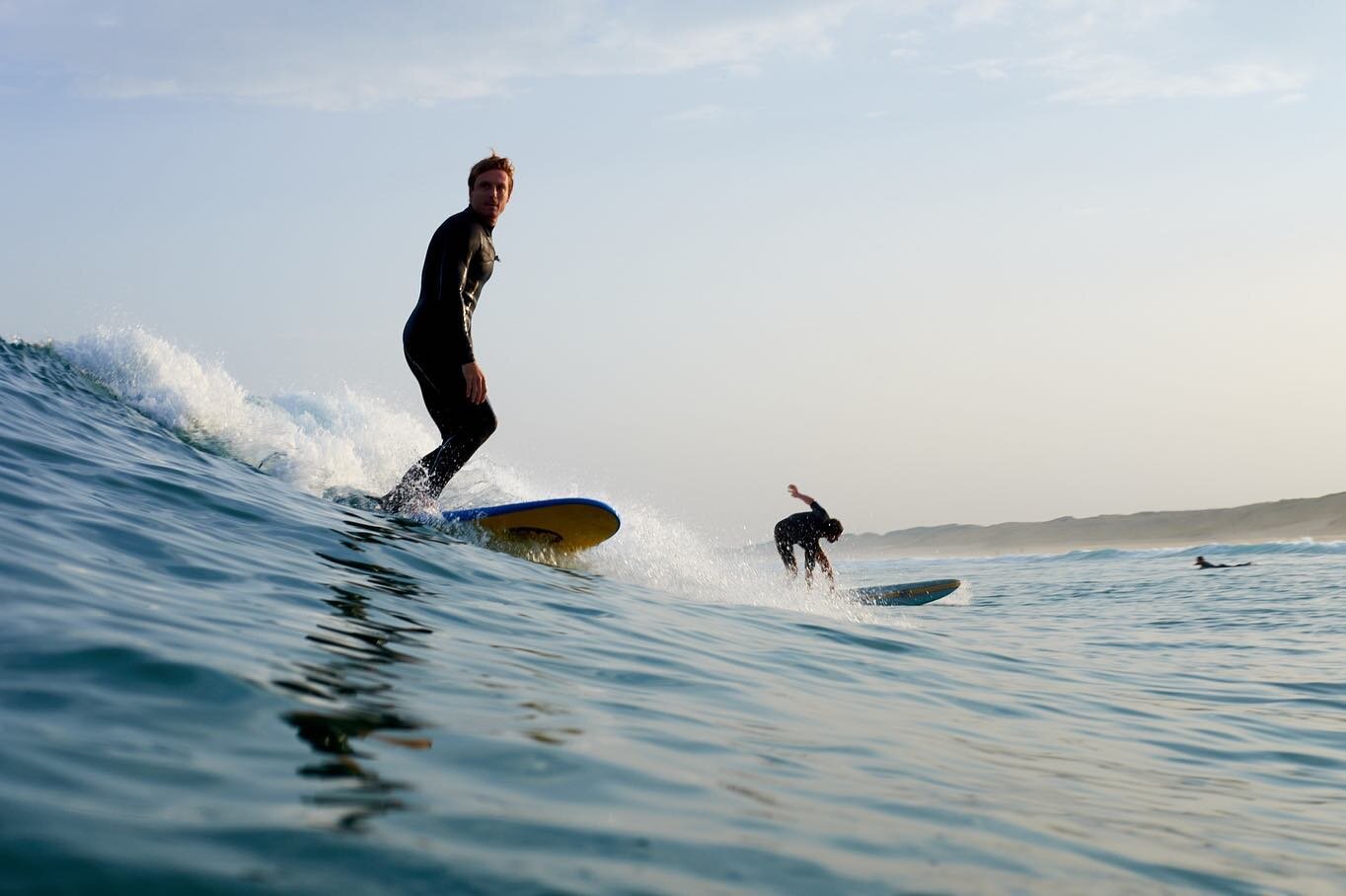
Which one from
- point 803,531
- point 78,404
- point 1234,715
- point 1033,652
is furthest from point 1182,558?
point 78,404

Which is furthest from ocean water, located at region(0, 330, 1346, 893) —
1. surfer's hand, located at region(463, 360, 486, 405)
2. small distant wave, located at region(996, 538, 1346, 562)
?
small distant wave, located at region(996, 538, 1346, 562)

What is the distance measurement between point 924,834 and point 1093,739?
6.41ft

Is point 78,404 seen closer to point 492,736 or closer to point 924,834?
point 492,736

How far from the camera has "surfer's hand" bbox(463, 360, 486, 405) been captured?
21.7ft

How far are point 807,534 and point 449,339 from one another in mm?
7667

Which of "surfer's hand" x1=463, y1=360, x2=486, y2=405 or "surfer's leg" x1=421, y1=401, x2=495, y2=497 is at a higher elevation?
"surfer's hand" x1=463, y1=360, x2=486, y2=405

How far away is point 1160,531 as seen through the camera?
164 ft

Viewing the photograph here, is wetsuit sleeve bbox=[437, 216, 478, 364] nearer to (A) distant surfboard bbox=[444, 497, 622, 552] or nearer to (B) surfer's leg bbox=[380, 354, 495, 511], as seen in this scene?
(B) surfer's leg bbox=[380, 354, 495, 511]

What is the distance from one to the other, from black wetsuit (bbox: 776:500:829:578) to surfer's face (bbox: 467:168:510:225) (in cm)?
728

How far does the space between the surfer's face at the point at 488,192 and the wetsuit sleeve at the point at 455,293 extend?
0.27 m

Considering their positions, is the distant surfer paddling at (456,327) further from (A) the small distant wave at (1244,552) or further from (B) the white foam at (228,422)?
(A) the small distant wave at (1244,552)

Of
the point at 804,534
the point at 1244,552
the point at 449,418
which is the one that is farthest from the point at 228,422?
the point at 1244,552

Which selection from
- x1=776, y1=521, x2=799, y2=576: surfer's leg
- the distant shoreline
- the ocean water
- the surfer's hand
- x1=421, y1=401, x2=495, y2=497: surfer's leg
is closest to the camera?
the ocean water

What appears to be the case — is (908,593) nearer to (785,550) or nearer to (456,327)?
(785,550)
